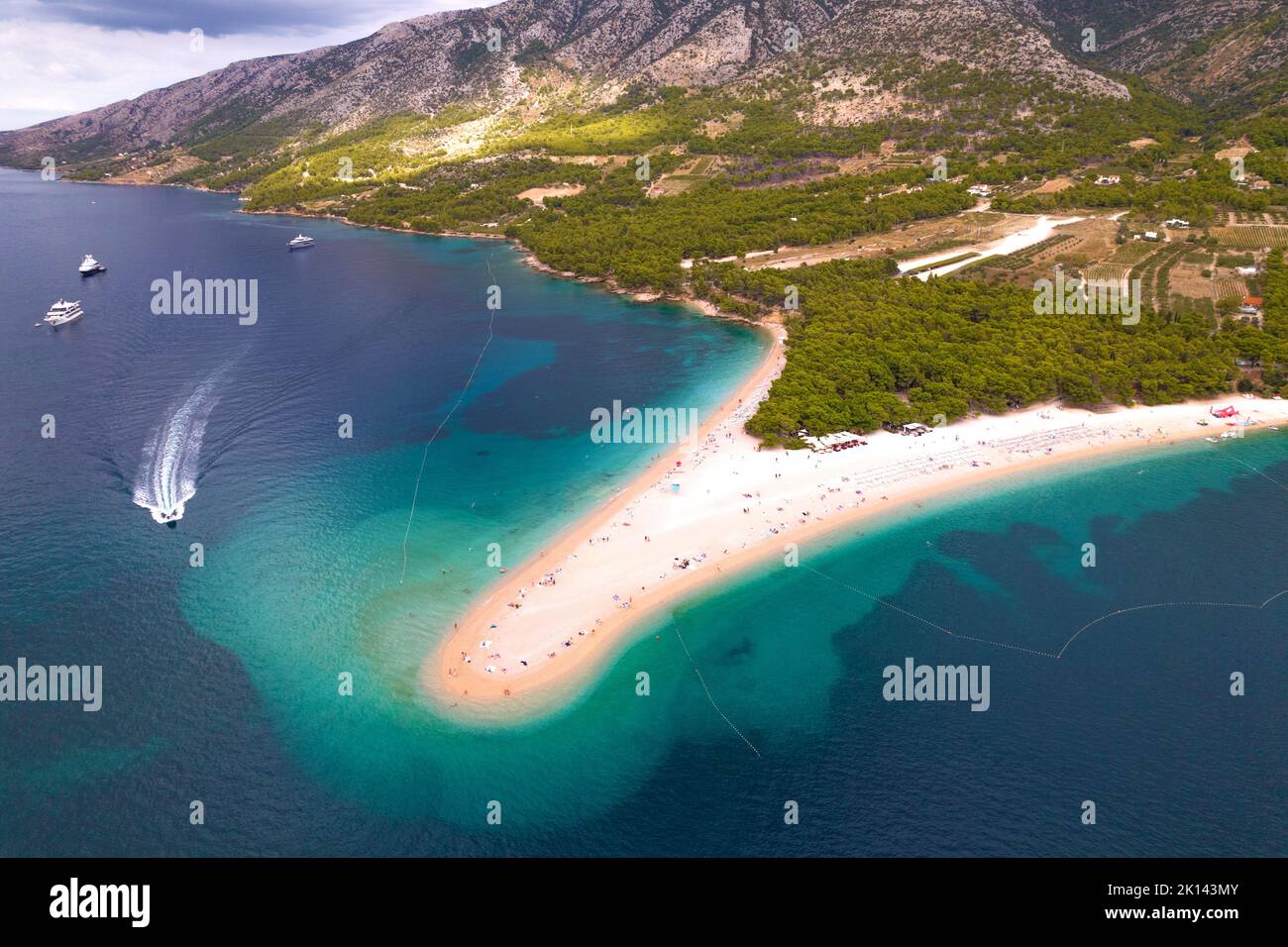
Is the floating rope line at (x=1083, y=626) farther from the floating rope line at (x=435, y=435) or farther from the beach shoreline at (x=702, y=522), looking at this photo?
the floating rope line at (x=435, y=435)

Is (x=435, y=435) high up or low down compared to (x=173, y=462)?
up

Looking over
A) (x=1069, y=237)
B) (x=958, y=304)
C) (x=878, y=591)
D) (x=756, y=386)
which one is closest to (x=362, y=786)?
(x=878, y=591)

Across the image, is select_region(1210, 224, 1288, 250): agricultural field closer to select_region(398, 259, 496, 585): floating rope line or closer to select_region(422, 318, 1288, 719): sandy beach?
select_region(422, 318, 1288, 719): sandy beach

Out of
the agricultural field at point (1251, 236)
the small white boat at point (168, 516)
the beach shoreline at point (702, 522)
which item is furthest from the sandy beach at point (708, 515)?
the agricultural field at point (1251, 236)

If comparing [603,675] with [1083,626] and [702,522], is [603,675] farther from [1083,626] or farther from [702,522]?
[1083,626]

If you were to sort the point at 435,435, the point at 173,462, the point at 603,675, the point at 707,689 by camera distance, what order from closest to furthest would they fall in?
the point at 707,689 → the point at 603,675 → the point at 173,462 → the point at 435,435

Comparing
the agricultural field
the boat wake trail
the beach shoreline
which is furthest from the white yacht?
the agricultural field

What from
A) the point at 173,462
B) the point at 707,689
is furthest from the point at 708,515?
the point at 173,462
